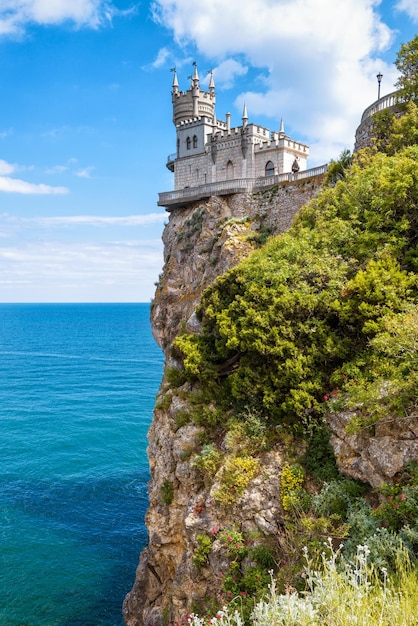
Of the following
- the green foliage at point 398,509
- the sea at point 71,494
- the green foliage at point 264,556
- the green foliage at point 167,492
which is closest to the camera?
the green foliage at point 398,509

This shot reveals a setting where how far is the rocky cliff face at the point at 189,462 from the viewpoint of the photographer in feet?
44.1

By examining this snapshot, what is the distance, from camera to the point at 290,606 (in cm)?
672

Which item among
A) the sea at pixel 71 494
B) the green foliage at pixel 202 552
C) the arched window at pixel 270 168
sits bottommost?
the sea at pixel 71 494

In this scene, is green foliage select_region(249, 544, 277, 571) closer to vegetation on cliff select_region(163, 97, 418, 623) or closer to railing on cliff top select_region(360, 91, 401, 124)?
vegetation on cliff select_region(163, 97, 418, 623)

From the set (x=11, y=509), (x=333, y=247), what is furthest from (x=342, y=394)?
(x=11, y=509)

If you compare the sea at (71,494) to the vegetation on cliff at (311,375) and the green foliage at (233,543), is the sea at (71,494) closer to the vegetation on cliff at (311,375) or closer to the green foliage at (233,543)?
the green foliage at (233,543)

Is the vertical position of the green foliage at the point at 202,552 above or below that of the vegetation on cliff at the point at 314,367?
below

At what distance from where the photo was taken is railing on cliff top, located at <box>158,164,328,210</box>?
28922 mm

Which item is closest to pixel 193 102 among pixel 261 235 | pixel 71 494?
pixel 261 235

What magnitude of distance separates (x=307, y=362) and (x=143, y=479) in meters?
25.7

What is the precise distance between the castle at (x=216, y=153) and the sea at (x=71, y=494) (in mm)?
20852

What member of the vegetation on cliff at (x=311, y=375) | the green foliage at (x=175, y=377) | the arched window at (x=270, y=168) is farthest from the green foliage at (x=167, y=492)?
the arched window at (x=270, y=168)

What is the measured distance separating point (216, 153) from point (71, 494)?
87.0 feet

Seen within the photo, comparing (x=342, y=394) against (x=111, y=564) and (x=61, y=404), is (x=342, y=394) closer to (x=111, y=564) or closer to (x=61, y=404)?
(x=111, y=564)
